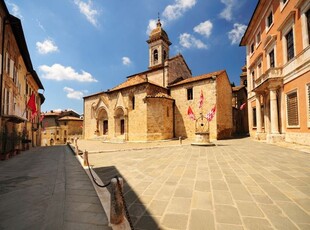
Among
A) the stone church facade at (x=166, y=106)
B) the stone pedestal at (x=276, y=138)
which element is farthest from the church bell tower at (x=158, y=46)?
the stone pedestal at (x=276, y=138)

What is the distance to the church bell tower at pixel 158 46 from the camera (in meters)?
28.5

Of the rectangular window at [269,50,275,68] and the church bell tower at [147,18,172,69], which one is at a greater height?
the church bell tower at [147,18,172,69]

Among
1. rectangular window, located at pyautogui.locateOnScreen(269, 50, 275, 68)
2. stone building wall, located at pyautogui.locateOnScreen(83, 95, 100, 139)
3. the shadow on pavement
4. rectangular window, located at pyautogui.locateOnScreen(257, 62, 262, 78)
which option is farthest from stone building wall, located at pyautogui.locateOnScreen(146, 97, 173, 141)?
the shadow on pavement

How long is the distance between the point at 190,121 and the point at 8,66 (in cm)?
1739

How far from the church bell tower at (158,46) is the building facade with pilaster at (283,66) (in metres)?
15.5

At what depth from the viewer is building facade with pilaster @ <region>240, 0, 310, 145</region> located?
29.5 ft

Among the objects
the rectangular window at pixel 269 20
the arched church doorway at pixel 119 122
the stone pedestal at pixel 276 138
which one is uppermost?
the rectangular window at pixel 269 20

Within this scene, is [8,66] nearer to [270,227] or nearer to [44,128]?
[270,227]

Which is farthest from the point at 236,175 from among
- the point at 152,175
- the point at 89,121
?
the point at 89,121

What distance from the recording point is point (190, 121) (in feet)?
64.6

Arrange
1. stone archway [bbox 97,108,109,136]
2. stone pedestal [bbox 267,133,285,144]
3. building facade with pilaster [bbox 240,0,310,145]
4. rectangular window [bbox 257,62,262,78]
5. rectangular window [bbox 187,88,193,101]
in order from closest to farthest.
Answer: building facade with pilaster [bbox 240,0,310,145] → stone pedestal [bbox 267,133,285,144] → rectangular window [bbox 257,62,262,78] → rectangular window [bbox 187,88,193,101] → stone archway [bbox 97,108,109,136]

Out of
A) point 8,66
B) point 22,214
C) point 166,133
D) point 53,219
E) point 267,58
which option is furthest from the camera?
point 166,133

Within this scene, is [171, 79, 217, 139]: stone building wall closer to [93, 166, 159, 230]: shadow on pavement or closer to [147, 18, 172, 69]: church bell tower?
[147, 18, 172, 69]: church bell tower

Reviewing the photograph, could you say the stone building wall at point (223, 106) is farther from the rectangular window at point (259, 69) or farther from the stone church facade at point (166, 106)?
the rectangular window at point (259, 69)
